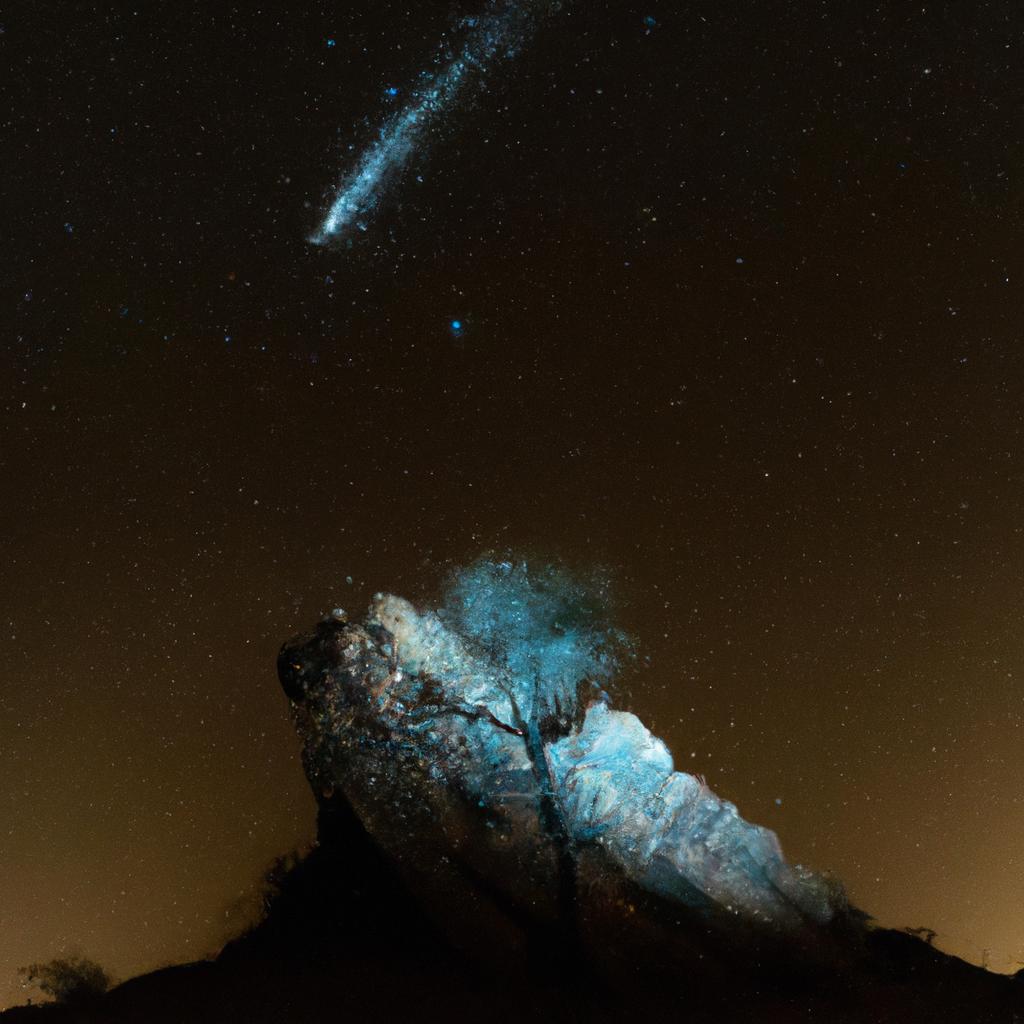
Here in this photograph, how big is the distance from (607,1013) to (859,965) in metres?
1.33

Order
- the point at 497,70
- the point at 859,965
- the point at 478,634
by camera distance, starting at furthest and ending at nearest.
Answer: the point at 859,965, the point at 478,634, the point at 497,70

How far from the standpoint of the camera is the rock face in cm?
473

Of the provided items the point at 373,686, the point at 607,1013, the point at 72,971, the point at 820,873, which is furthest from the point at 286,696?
the point at 820,873

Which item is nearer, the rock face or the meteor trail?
the meteor trail

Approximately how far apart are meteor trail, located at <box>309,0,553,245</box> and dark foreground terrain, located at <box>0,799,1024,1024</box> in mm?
3123

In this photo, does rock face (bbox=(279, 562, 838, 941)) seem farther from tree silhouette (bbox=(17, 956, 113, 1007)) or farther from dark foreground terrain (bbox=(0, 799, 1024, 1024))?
tree silhouette (bbox=(17, 956, 113, 1007))

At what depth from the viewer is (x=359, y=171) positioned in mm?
4223

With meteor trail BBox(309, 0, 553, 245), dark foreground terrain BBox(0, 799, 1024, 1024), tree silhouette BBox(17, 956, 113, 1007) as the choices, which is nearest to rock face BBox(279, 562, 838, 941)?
dark foreground terrain BBox(0, 799, 1024, 1024)

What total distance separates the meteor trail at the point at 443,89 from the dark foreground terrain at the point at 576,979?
3.12 metres

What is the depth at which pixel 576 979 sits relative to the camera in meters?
4.82

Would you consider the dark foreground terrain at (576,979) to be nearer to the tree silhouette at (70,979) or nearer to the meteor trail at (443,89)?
the tree silhouette at (70,979)

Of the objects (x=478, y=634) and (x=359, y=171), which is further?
(x=478, y=634)

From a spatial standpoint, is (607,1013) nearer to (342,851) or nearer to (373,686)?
(342,851)

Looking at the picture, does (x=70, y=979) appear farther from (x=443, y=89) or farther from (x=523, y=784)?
(x=443, y=89)
